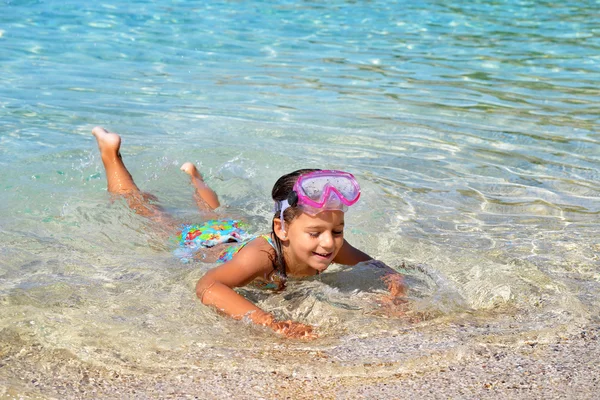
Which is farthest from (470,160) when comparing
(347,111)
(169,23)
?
(169,23)

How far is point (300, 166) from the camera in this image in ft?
20.8

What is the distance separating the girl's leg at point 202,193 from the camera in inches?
223

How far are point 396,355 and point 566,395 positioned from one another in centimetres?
68

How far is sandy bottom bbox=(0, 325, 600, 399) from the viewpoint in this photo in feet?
9.50

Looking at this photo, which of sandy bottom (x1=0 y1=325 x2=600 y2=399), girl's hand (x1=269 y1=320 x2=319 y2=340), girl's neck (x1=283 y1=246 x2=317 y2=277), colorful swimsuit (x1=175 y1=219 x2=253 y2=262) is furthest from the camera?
colorful swimsuit (x1=175 y1=219 x2=253 y2=262)

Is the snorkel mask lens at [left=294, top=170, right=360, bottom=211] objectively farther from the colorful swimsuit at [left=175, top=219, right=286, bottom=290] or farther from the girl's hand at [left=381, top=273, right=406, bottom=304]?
Answer: the colorful swimsuit at [left=175, top=219, right=286, bottom=290]

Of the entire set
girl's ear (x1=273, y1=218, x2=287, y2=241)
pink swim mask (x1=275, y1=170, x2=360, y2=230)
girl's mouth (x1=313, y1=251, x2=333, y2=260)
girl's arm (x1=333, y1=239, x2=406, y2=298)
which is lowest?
girl's arm (x1=333, y1=239, x2=406, y2=298)

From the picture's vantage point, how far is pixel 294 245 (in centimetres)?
395

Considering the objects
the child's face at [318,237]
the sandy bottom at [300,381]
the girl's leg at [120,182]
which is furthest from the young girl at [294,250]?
the girl's leg at [120,182]

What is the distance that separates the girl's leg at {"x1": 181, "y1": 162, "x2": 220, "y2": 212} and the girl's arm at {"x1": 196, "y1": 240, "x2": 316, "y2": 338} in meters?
1.58

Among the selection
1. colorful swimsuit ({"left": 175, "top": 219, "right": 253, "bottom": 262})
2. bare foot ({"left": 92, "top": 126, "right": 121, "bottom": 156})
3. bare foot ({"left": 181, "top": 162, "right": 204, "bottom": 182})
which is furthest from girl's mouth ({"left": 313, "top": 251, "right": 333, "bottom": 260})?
bare foot ({"left": 92, "top": 126, "right": 121, "bottom": 156})

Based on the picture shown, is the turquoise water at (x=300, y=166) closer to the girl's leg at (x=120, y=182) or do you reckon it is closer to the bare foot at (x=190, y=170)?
the girl's leg at (x=120, y=182)

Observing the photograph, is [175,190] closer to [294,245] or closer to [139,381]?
[294,245]

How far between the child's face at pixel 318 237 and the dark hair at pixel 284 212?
0.16ft
